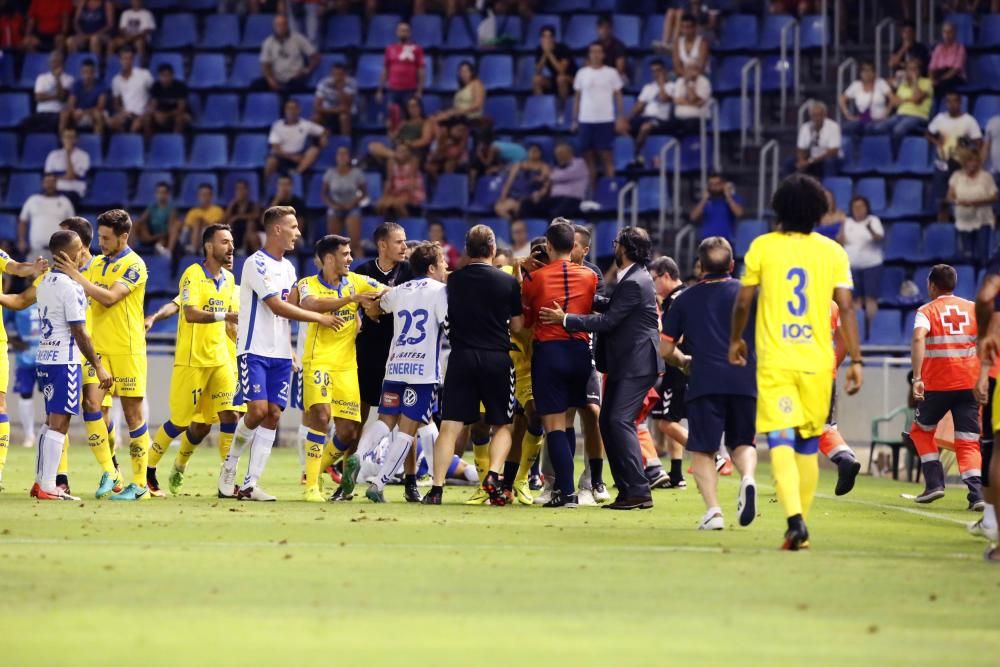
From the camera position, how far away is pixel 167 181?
2808cm

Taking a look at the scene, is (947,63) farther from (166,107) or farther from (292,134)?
(166,107)

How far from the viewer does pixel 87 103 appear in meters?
29.0

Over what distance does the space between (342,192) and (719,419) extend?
1529 centimetres

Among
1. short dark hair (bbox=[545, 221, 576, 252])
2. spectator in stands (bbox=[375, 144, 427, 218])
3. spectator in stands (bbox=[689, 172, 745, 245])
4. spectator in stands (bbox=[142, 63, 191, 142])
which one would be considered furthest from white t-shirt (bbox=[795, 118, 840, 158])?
short dark hair (bbox=[545, 221, 576, 252])

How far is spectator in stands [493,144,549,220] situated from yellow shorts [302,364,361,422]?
12.0 m

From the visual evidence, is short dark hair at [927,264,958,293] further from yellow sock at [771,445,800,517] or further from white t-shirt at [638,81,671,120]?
white t-shirt at [638,81,671,120]

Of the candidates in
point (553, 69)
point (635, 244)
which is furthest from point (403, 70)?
point (635, 244)

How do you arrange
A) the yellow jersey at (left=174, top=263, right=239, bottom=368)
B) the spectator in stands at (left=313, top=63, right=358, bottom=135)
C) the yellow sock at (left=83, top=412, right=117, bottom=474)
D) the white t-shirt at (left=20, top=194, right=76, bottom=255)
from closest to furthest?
the yellow sock at (left=83, top=412, right=117, bottom=474)
the yellow jersey at (left=174, top=263, right=239, bottom=368)
the white t-shirt at (left=20, top=194, right=76, bottom=255)
the spectator in stands at (left=313, top=63, right=358, bottom=135)

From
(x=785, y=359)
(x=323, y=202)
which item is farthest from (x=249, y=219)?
(x=785, y=359)

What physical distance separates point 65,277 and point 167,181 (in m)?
15.1

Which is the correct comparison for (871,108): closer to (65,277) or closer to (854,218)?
(854,218)

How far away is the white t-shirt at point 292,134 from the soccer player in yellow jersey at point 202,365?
43.2 ft

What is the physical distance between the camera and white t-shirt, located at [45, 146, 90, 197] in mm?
27938

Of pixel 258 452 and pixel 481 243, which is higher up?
pixel 481 243
